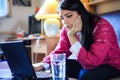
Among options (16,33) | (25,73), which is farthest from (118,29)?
(16,33)

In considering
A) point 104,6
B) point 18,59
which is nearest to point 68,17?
point 18,59

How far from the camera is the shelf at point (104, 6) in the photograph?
232 cm

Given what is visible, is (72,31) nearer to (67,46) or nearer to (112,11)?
(67,46)

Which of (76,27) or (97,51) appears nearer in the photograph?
(97,51)

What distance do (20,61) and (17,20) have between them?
280cm

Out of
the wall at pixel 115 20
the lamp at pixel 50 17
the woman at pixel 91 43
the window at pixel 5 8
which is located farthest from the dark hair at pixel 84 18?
the window at pixel 5 8

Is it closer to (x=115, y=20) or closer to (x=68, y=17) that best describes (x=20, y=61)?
(x=68, y=17)

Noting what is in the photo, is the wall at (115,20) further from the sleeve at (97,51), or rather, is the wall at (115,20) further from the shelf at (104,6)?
the sleeve at (97,51)

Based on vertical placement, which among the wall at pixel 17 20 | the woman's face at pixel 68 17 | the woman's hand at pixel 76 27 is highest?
the woman's face at pixel 68 17

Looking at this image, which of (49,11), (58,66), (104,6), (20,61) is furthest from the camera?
(49,11)

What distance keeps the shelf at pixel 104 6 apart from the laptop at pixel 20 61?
1.27 m

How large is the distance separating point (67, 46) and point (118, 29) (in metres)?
0.55

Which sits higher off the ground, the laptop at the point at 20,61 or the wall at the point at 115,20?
the wall at the point at 115,20

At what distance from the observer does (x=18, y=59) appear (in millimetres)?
1305
